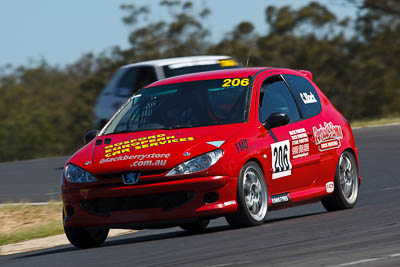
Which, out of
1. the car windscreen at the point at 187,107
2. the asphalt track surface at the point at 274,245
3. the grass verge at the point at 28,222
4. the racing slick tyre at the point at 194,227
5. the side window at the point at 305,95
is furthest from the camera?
the grass verge at the point at 28,222

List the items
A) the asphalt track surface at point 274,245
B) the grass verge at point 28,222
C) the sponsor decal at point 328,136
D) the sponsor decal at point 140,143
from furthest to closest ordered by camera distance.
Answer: the grass verge at point 28,222 → the sponsor decal at point 328,136 → the sponsor decal at point 140,143 → the asphalt track surface at point 274,245

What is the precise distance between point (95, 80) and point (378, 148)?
36426mm

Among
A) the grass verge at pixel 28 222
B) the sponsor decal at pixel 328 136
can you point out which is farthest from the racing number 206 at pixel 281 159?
the grass verge at pixel 28 222

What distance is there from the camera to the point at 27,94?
7056cm

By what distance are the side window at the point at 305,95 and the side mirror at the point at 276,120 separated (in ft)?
2.76

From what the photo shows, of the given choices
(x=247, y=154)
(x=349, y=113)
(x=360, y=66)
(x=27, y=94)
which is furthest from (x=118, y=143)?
(x=27, y=94)

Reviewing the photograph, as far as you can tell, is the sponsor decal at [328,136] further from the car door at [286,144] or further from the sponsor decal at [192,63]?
the sponsor decal at [192,63]

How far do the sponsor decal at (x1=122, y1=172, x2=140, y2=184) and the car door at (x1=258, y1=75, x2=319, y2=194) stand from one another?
1.34 meters

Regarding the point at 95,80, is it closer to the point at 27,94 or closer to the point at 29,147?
the point at 29,147

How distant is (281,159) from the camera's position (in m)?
9.23

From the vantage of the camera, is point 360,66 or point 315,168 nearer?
point 315,168

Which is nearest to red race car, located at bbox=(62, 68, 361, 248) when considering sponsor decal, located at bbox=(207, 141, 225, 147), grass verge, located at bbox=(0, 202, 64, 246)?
sponsor decal, located at bbox=(207, 141, 225, 147)

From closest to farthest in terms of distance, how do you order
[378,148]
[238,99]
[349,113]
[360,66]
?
[238,99] < [378,148] < [349,113] < [360,66]

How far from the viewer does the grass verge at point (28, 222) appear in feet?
34.7
